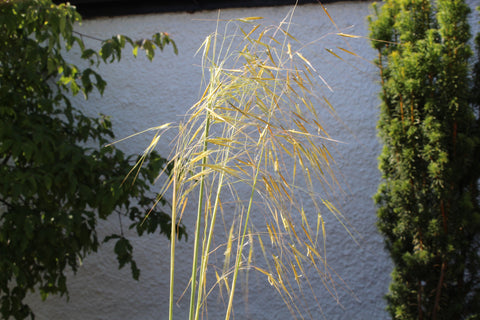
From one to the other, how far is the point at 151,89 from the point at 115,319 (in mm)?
1536

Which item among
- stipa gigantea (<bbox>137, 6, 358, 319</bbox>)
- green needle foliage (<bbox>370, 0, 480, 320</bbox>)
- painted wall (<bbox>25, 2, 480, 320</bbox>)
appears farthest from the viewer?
painted wall (<bbox>25, 2, 480, 320</bbox>)

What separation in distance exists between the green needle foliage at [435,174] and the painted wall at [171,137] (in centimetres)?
82

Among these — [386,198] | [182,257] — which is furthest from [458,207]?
[182,257]

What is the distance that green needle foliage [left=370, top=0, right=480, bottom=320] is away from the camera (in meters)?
2.25

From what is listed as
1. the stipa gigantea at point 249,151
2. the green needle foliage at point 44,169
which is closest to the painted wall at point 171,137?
the green needle foliage at point 44,169

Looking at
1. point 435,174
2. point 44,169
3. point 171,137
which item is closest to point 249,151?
point 435,174

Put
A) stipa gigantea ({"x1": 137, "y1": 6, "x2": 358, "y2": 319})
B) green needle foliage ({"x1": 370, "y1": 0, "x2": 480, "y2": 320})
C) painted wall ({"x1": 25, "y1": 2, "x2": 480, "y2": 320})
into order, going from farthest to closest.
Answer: painted wall ({"x1": 25, "y1": 2, "x2": 480, "y2": 320})
green needle foliage ({"x1": 370, "y1": 0, "x2": 480, "y2": 320})
stipa gigantea ({"x1": 137, "y1": 6, "x2": 358, "y2": 319})

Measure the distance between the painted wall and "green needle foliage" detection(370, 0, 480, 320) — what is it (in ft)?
2.69

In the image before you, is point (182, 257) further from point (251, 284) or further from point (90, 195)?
point (90, 195)

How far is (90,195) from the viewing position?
8.00 ft

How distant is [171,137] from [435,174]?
184cm

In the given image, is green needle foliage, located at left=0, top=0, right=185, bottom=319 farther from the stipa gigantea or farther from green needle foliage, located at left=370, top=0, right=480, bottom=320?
green needle foliage, located at left=370, top=0, right=480, bottom=320

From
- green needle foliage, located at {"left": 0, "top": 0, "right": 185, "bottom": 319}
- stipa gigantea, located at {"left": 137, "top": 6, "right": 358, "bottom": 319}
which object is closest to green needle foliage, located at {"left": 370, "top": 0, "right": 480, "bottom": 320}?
stipa gigantea, located at {"left": 137, "top": 6, "right": 358, "bottom": 319}

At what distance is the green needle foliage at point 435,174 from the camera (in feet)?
7.39
